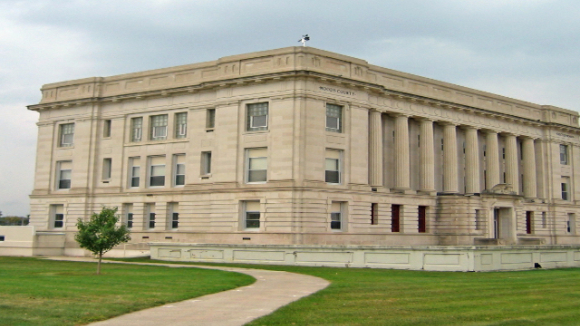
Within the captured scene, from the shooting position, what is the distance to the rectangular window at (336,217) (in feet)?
156

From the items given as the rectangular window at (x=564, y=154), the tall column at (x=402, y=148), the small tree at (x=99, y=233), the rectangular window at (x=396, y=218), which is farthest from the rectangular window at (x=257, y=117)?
the rectangular window at (x=564, y=154)

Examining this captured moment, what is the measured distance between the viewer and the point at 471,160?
5997 cm

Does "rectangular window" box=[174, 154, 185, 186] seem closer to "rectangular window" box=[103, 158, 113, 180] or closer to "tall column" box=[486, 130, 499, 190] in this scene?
"rectangular window" box=[103, 158, 113, 180]

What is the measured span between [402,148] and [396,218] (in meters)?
6.02

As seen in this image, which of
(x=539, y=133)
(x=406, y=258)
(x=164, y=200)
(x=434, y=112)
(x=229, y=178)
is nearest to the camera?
(x=406, y=258)

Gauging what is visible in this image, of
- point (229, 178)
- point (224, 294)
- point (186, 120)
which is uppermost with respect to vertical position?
point (186, 120)

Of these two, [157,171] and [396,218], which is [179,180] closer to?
[157,171]

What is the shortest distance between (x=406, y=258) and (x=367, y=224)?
15.5 meters

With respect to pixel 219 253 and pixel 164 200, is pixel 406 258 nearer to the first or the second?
pixel 219 253

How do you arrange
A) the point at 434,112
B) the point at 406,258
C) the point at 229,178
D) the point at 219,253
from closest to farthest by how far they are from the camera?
1. the point at 406,258
2. the point at 219,253
3. the point at 229,178
4. the point at 434,112

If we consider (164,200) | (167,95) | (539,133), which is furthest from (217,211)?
(539,133)

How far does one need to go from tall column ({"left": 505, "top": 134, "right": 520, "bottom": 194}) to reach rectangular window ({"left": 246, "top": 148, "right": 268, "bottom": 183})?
29.0m

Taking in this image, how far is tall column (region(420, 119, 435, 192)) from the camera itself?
Answer: 2192 inches

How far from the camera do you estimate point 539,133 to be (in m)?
67.9
